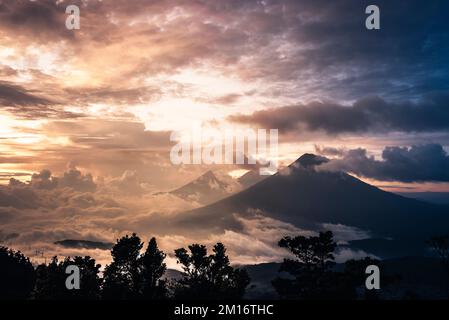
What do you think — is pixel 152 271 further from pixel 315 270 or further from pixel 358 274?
pixel 358 274

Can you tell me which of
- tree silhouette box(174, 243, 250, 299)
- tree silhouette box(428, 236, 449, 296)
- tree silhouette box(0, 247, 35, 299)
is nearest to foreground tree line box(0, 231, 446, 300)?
tree silhouette box(174, 243, 250, 299)

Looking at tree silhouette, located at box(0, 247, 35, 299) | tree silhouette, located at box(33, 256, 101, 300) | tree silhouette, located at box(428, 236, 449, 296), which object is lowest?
tree silhouette, located at box(0, 247, 35, 299)

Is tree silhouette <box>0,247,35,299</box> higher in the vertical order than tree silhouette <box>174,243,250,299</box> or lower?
lower

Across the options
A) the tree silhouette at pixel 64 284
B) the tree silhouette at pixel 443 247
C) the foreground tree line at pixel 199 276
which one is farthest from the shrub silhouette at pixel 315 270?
the tree silhouette at pixel 64 284

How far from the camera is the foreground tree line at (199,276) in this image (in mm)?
42781

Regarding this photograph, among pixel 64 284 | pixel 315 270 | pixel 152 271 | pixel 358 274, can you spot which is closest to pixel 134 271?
pixel 152 271

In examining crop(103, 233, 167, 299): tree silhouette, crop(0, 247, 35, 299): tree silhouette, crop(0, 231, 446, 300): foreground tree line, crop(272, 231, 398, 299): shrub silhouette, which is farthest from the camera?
crop(0, 247, 35, 299): tree silhouette

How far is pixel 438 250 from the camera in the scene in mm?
63062

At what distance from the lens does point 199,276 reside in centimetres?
4738

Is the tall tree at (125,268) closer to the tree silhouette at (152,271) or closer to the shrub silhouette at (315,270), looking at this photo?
the tree silhouette at (152,271)

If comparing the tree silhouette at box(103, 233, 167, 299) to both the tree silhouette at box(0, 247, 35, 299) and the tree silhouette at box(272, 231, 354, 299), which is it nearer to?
the tree silhouette at box(272, 231, 354, 299)

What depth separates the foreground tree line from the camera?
42.8m
